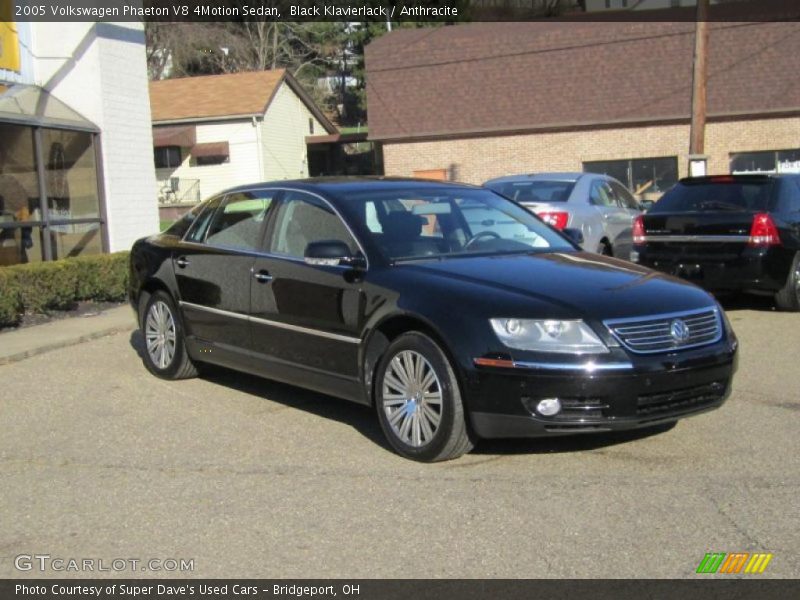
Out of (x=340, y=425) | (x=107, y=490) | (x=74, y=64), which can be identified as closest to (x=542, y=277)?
(x=340, y=425)

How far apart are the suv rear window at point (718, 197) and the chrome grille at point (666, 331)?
5.49 m

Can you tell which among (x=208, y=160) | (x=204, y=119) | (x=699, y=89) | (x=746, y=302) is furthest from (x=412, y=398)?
(x=208, y=160)

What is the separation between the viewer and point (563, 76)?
109 feet

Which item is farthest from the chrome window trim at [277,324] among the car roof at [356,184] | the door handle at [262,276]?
the car roof at [356,184]

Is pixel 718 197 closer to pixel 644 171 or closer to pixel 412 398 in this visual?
pixel 412 398

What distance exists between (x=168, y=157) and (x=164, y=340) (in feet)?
109

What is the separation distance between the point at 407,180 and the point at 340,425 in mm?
1889

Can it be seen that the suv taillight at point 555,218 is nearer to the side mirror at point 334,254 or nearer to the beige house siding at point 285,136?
the side mirror at point 334,254

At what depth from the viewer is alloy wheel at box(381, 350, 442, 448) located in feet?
18.6

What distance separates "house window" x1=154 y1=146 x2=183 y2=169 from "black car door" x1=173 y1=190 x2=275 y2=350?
32.9 meters

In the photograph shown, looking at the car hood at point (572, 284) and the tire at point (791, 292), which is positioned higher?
the car hood at point (572, 284)

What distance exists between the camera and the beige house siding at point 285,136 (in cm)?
4041

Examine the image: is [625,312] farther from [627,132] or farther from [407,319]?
[627,132]

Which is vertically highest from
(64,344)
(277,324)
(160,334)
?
(277,324)
